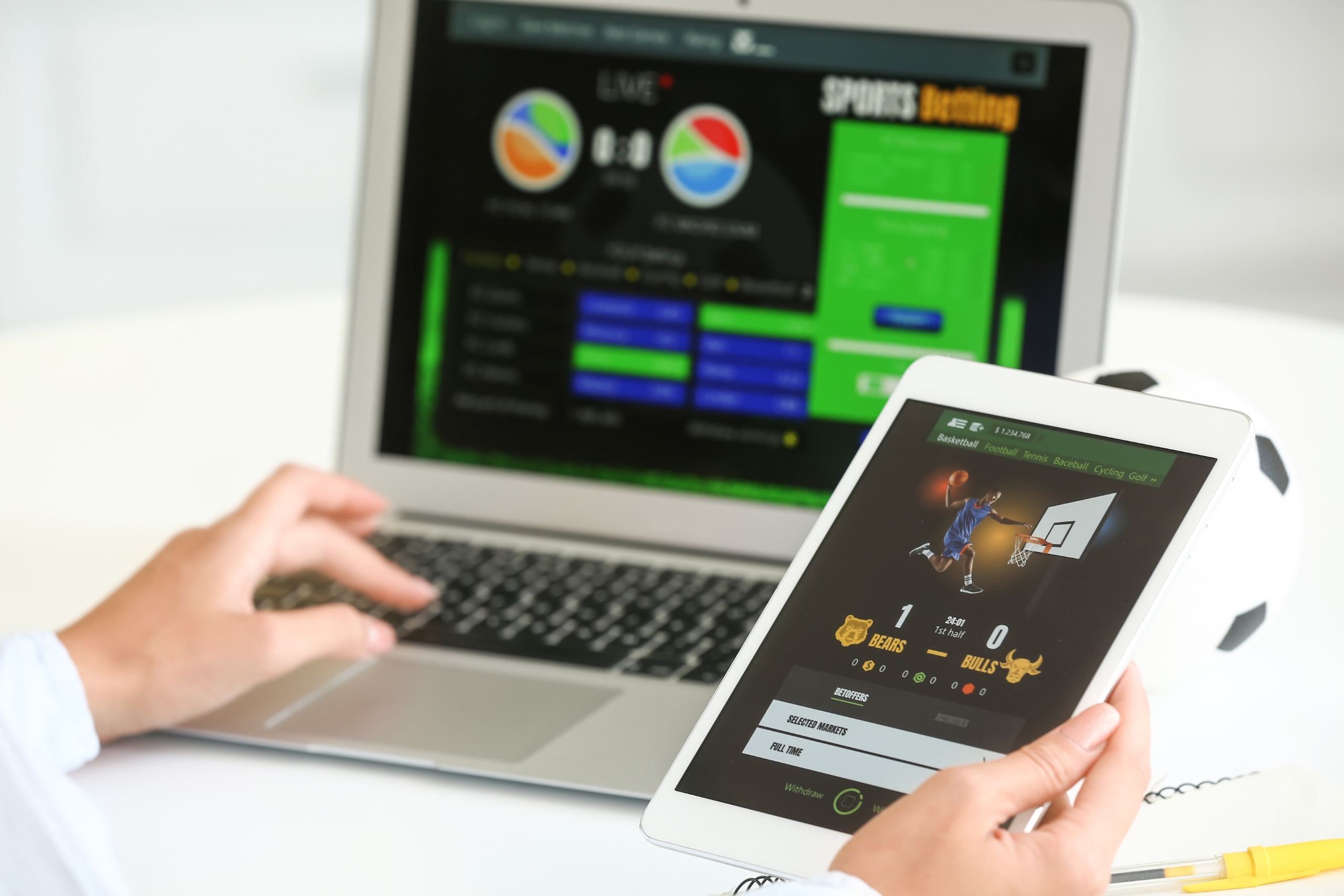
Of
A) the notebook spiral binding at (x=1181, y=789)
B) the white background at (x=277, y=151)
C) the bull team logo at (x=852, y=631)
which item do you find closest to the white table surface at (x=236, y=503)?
the notebook spiral binding at (x=1181, y=789)

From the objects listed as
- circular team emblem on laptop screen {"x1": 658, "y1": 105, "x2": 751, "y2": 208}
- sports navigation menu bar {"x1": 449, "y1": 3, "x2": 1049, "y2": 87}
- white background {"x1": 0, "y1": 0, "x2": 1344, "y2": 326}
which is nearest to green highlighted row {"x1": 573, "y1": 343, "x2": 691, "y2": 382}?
circular team emblem on laptop screen {"x1": 658, "y1": 105, "x2": 751, "y2": 208}

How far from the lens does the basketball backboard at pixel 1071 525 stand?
1.78ft

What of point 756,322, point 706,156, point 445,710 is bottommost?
point 445,710

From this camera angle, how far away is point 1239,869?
0.53 metres

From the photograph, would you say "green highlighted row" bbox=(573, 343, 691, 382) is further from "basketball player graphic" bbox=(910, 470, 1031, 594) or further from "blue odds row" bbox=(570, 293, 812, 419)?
"basketball player graphic" bbox=(910, 470, 1031, 594)

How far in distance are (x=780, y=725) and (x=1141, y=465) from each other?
0.21 meters

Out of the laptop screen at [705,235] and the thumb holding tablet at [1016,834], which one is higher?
the laptop screen at [705,235]

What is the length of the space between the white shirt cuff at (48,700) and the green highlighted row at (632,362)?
1.50ft

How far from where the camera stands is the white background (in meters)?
3.00

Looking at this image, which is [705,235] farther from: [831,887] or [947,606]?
[831,887]

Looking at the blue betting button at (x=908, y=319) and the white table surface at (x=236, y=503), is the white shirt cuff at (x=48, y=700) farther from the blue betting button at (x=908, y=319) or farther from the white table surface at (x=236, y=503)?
the blue betting button at (x=908, y=319)

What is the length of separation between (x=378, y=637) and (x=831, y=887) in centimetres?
39

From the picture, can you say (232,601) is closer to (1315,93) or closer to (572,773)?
(572,773)

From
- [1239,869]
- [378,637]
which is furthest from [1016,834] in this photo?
[378,637]
